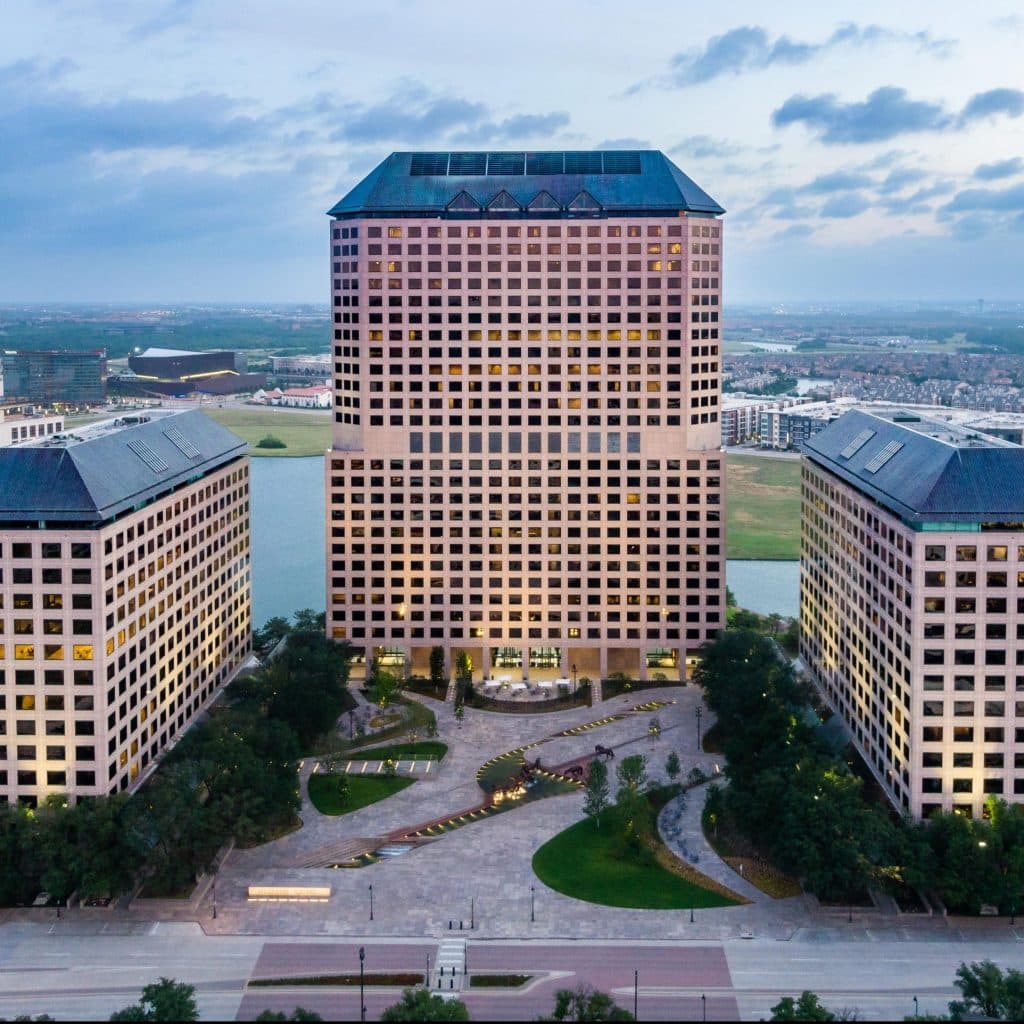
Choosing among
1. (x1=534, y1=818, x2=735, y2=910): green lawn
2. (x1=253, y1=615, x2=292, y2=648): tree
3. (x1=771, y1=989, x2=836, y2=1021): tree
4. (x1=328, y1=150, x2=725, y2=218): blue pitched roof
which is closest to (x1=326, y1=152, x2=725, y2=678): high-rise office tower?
(x1=328, y1=150, x2=725, y2=218): blue pitched roof

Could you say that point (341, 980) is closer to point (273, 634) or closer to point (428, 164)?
point (273, 634)

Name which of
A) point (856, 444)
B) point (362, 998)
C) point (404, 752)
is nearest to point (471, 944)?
point (362, 998)

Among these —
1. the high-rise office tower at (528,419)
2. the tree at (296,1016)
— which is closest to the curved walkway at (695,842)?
the tree at (296,1016)

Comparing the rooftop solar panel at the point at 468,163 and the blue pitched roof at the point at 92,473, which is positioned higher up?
the rooftop solar panel at the point at 468,163

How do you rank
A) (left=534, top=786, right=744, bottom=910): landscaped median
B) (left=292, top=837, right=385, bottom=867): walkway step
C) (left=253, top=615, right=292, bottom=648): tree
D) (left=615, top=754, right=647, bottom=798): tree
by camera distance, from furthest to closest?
(left=253, top=615, right=292, bottom=648): tree
(left=615, top=754, right=647, bottom=798): tree
(left=292, top=837, right=385, bottom=867): walkway step
(left=534, top=786, right=744, bottom=910): landscaped median

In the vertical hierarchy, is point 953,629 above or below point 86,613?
below

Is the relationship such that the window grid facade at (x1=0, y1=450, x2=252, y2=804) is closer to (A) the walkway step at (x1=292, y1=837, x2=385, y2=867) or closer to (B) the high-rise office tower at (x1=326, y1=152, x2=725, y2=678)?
(A) the walkway step at (x1=292, y1=837, x2=385, y2=867)

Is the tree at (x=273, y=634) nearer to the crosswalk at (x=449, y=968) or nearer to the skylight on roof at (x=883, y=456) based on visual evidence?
the crosswalk at (x=449, y=968)
